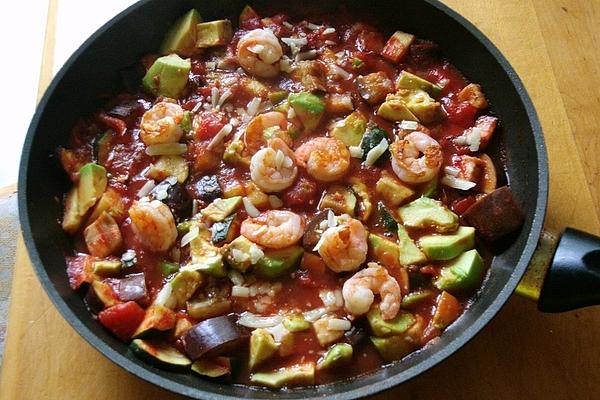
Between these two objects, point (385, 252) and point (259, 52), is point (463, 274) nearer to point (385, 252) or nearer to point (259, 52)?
point (385, 252)

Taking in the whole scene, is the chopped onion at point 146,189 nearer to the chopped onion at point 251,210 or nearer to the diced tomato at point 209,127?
the diced tomato at point 209,127

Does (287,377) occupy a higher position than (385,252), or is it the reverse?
(385,252)

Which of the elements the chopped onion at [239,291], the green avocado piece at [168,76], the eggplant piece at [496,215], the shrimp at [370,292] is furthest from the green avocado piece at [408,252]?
the green avocado piece at [168,76]

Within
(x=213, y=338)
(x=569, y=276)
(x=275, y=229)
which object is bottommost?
(x=213, y=338)

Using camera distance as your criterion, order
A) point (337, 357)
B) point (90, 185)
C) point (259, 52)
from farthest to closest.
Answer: point (259, 52) < point (90, 185) < point (337, 357)

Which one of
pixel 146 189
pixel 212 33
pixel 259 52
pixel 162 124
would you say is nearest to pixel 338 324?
pixel 146 189

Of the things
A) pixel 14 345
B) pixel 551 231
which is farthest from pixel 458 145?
pixel 14 345
